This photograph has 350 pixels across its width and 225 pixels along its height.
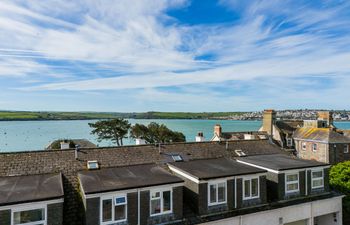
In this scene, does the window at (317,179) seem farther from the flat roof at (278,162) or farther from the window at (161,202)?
the window at (161,202)

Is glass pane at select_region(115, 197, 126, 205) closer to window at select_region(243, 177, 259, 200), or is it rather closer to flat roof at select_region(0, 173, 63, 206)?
flat roof at select_region(0, 173, 63, 206)

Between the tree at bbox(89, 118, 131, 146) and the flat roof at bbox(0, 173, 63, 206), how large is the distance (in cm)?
4064

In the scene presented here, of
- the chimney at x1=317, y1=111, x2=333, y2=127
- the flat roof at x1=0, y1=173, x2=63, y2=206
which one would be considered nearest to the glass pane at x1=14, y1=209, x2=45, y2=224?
the flat roof at x1=0, y1=173, x2=63, y2=206

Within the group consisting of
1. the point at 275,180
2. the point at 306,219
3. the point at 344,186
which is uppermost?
the point at 275,180

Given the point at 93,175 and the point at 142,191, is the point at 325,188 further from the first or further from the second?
the point at 93,175

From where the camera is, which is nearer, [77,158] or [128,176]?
[128,176]

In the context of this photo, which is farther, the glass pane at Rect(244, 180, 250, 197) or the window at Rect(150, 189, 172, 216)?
the glass pane at Rect(244, 180, 250, 197)

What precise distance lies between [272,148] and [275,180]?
630 cm

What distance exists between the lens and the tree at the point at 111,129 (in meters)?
51.8

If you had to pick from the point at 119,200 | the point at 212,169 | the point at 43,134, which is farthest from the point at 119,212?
the point at 43,134

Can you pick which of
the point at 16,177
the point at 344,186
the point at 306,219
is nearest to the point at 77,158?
the point at 16,177

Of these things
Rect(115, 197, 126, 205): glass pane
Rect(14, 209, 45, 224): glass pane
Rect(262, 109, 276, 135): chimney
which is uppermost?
Rect(262, 109, 276, 135): chimney

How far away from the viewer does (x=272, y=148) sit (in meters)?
19.7

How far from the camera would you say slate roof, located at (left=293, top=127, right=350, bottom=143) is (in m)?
35.0
